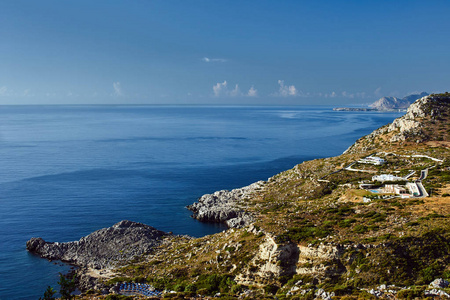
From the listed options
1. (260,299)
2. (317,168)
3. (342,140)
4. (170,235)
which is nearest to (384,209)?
(260,299)

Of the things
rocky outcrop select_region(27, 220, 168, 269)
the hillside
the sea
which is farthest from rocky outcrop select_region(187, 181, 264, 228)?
rocky outcrop select_region(27, 220, 168, 269)

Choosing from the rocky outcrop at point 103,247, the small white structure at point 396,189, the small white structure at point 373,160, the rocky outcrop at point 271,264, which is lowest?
the rocky outcrop at point 103,247

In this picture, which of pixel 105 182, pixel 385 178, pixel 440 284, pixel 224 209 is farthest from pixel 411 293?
pixel 105 182

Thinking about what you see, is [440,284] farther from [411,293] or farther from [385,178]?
[385,178]

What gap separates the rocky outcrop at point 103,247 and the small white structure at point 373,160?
4967 centimetres

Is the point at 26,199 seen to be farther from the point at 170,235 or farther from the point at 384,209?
the point at 384,209

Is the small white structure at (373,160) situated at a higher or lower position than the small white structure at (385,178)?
higher

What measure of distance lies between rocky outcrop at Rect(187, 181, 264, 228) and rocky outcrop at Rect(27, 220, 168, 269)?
15454 mm

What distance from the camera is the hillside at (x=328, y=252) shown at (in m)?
32.7

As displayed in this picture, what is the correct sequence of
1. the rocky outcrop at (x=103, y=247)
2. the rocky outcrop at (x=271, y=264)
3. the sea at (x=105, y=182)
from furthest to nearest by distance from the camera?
the sea at (x=105, y=182)
the rocky outcrop at (x=103, y=247)
the rocky outcrop at (x=271, y=264)

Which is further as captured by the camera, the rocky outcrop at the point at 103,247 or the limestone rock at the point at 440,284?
the rocky outcrop at the point at 103,247

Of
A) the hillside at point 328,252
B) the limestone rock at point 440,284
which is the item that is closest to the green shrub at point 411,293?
the hillside at point 328,252

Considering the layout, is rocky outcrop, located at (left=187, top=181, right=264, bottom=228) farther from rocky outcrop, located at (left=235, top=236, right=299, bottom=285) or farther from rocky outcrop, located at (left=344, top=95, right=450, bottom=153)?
rocky outcrop, located at (left=344, top=95, right=450, bottom=153)

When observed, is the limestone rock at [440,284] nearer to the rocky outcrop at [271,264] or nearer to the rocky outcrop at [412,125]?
the rocky outcrop at [271,264]
